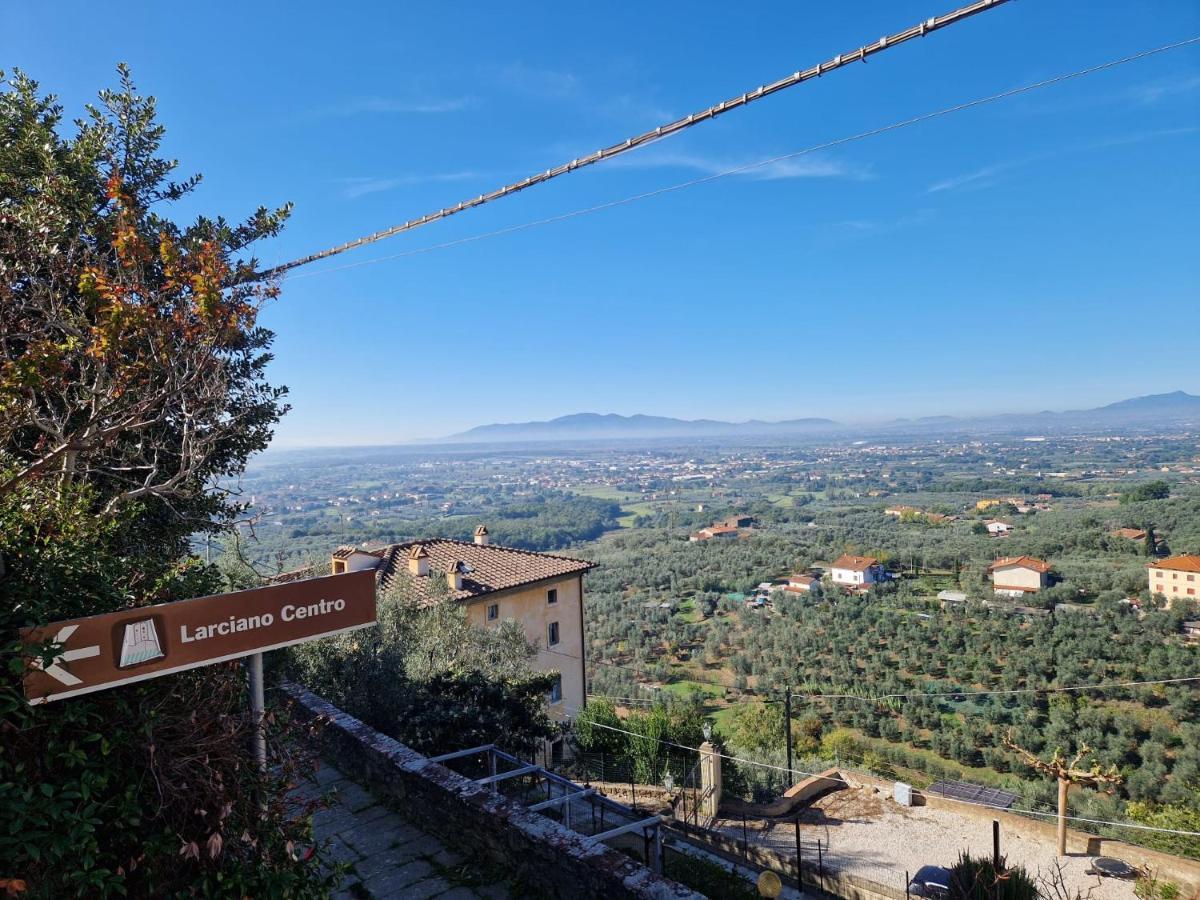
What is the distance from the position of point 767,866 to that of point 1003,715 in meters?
28.1

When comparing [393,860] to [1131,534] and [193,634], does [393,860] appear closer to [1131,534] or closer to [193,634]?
[193,634]

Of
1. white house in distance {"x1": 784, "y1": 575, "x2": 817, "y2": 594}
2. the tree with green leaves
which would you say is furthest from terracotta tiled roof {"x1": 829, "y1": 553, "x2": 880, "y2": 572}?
the tree with green leaves

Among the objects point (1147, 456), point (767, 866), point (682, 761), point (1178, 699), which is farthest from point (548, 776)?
point (1147, 456)

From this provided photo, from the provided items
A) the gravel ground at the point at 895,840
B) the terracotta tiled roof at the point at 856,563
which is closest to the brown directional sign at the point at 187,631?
the gravel ground at the point at 895,840

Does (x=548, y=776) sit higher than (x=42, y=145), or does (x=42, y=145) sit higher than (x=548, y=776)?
(x=42, y=145)

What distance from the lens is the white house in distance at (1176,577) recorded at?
3934 centimetres

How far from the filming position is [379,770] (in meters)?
5.79

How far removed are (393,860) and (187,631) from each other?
2888 millimetres

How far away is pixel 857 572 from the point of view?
58188 millimetres

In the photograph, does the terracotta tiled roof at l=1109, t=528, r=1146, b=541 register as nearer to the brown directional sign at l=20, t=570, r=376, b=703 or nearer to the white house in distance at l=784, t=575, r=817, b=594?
the white house in distance at l=784, t=575, r=817, b=594

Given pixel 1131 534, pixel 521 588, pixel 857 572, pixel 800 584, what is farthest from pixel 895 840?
pixel 1131 534

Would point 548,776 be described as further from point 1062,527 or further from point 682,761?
point 1062,527

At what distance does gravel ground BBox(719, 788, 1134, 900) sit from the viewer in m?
11.7

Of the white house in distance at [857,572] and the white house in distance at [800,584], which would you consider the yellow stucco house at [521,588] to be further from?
the white house in distance at [857,572]
